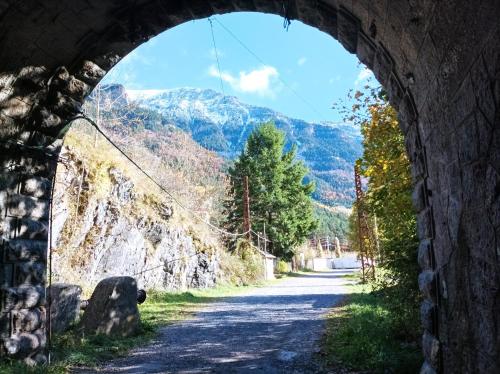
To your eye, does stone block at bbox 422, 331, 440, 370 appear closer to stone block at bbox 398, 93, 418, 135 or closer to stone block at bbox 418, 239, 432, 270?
stone block at bbox 418, 239, 432, 270

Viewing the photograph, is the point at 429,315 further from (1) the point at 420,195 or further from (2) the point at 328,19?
(2) the point at 328,19

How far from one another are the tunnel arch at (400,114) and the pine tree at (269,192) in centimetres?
2948

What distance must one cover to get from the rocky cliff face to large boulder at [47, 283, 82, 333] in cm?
350

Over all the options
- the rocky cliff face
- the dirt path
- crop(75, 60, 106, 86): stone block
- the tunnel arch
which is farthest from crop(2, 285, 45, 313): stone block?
the rocky cliff face

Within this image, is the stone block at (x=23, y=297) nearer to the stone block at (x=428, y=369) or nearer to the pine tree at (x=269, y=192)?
the stone block at (x=428, y=369)

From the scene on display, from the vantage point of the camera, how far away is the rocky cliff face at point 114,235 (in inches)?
531

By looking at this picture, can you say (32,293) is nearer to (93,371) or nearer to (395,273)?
(93,371)

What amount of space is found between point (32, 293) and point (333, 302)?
33.4 ft

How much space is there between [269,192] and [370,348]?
3043cm

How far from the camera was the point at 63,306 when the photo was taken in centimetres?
827

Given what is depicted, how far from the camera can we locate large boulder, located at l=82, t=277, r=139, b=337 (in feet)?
25.5

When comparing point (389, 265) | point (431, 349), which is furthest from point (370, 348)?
point (431, 349)

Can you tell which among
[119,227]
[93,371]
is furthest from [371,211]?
[119,227]

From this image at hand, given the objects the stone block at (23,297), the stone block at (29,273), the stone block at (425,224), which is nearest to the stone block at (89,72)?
the stone block at (29,273)
